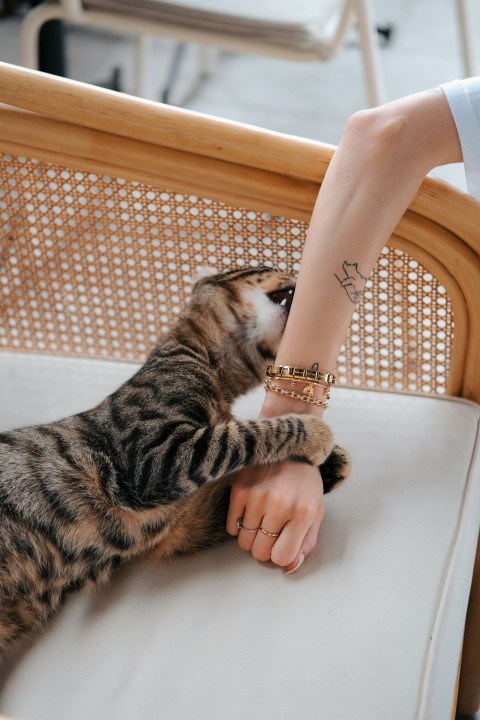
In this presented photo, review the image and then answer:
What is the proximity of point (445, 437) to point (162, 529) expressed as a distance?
14.7 inches

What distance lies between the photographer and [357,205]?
35.8 inches

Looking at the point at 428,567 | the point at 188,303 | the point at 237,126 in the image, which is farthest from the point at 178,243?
the point at 428,567

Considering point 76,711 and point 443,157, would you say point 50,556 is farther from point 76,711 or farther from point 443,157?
point 443,157

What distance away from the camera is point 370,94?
1945mm

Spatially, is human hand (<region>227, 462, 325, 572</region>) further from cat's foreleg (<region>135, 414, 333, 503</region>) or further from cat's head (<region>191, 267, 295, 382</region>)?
cat's head (<region>191, 267, 295, 382</region>)

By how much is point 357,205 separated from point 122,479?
1.33 feet

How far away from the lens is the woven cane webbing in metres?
1.09

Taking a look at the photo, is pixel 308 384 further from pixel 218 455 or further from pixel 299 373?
pixel 218 455

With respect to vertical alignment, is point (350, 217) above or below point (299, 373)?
above

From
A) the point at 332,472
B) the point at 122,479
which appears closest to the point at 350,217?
the point at 332,472

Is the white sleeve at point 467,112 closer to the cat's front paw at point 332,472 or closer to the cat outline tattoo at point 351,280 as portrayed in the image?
the cat outline tattoo at point 351,280

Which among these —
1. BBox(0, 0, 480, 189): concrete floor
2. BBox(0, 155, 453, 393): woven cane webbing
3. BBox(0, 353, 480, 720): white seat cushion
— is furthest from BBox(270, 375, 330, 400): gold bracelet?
BBox(0, 0, 480, 189): concrete floor

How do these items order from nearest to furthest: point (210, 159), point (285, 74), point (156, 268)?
1. point (210, 159)
2. point (156, 268)
3. point (285, 74)

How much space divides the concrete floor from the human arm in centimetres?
160
